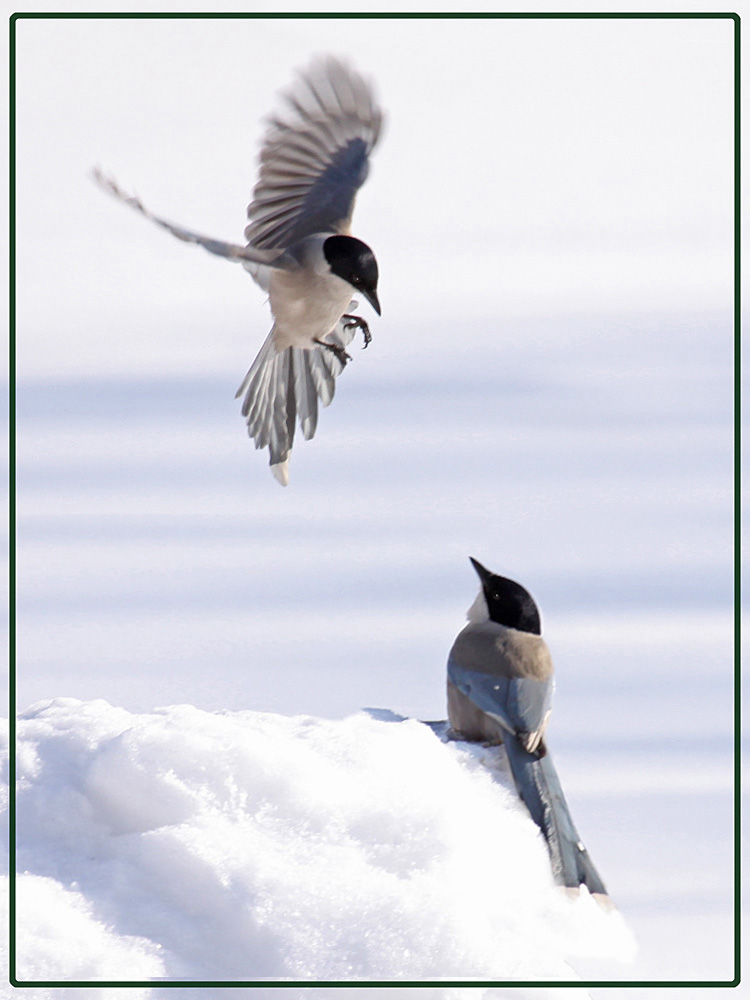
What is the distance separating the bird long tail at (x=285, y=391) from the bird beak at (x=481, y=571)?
0.89 ft

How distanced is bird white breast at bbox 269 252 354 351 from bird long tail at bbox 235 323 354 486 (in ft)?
0.08

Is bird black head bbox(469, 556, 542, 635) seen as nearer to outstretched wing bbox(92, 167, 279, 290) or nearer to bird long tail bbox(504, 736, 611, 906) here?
bird long tail bbox(504, 736, 611, 906)

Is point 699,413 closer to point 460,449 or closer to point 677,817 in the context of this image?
point 460,449

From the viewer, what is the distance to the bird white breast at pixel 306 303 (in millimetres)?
1863

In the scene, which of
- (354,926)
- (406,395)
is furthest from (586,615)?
(354,926)

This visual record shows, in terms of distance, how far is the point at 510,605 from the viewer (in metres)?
1.87

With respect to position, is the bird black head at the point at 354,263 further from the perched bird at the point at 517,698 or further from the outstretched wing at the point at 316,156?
the perched bird at the point at 517,698

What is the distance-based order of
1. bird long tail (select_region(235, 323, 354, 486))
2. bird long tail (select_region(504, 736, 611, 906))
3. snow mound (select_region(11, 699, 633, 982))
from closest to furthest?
snow mound (select_region(11, 699, 633, 982)), bird long tail (select_region(504, 736, 611, 906)), bird long tail (select_region(235, 323, 354, 486))

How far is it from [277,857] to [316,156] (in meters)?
0.87

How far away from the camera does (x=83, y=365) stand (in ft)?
6.38

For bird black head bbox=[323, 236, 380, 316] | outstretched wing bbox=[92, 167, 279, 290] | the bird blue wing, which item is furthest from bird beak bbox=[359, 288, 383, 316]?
the bird blue wing

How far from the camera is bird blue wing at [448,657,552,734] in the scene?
6.07 feet

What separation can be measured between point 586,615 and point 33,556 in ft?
2.33

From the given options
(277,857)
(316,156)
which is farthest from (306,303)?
(277,857)
